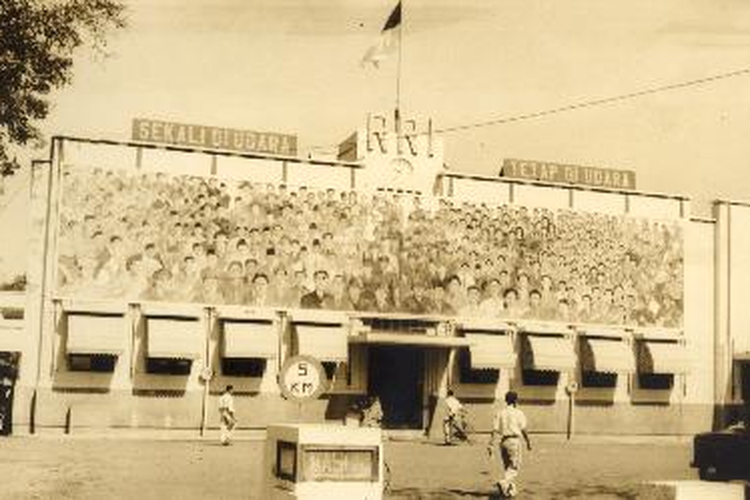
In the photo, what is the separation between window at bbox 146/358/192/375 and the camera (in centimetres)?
3562

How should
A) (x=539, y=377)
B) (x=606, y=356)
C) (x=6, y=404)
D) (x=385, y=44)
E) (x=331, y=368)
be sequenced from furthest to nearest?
(x=606, y=356)
(x=539, y=377)
(x=331, y=368)
(x=6, y=404)
(x=385, y=44)

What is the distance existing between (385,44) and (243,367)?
1181cm

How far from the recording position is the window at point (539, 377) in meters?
39.9

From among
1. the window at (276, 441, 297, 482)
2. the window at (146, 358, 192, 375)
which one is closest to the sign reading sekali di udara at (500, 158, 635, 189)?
the window at (146, 358, 192, 375)

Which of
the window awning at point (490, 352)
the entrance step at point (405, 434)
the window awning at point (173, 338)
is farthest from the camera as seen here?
the window awning at point (490, 352)

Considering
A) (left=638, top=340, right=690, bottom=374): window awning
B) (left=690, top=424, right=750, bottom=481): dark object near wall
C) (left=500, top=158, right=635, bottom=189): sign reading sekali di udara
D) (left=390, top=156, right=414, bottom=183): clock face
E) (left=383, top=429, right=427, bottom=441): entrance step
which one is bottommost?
(left=383, top=429, right=427, bottom=441): entrance step

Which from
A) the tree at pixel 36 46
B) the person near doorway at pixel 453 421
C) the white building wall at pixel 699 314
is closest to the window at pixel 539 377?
the person near doorway at pixel 453 421

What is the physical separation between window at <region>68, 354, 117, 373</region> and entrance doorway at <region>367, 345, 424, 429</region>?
29.9 feet

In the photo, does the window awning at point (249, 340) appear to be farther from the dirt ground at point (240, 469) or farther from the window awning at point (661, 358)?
the window awning at point (661, 358)

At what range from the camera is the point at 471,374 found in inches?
1544

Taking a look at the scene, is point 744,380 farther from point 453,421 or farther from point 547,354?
point 453,421

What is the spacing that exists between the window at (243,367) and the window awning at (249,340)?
53 cm

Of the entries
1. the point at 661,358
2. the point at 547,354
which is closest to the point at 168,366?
the point at 547,354

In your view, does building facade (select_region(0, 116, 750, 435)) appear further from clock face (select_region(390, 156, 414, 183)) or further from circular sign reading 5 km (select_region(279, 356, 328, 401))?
circular sign reading 5 km (select_region(279, 356, 328, 401))
